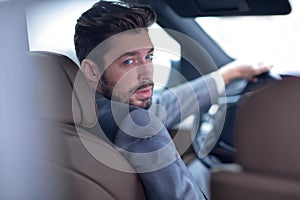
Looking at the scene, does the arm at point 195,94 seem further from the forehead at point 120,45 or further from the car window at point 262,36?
the forehead at point 120,45

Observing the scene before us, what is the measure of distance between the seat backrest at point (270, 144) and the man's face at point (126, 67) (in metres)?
0.39

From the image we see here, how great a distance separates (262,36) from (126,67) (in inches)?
15.6

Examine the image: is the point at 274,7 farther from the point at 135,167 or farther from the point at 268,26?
the point at 135,167

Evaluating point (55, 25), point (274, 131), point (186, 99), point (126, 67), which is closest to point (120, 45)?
point (126, 67)

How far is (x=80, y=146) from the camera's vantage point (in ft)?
4.37

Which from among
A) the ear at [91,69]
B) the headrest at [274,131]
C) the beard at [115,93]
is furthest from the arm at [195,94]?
the headrest at [274,131]

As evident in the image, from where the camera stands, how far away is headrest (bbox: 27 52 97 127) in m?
1.31

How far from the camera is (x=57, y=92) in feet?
4.30

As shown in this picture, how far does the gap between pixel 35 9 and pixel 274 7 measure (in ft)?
2.11

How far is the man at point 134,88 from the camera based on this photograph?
143cm

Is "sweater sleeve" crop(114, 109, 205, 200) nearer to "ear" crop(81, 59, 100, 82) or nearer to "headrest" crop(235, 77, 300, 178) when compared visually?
"ear" crop(81, 59, 100, 82)

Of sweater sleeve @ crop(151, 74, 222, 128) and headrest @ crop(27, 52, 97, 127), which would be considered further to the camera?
sweater sleeve @ crop(151, 74, 222, 128)

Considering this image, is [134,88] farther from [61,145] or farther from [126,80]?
[61,145]

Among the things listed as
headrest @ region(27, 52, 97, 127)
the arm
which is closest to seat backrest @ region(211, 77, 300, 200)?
the arm
